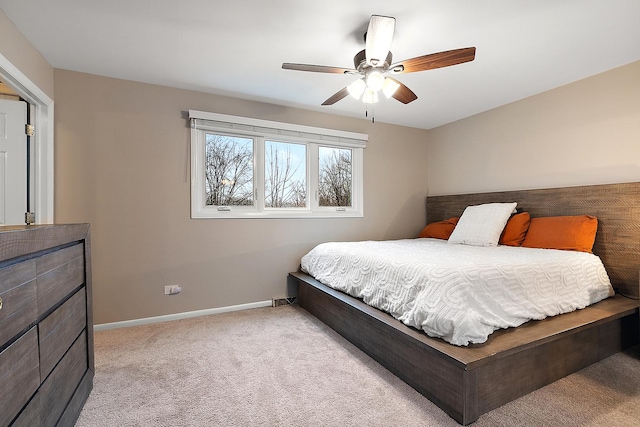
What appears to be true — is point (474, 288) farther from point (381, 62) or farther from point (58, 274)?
point (58, 274)

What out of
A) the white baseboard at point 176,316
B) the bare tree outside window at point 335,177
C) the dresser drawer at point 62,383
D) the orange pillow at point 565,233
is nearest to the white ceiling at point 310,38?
the bare tree outside window at point 335,177

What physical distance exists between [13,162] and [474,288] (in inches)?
131

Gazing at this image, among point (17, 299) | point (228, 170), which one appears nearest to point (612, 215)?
point (228, 170)

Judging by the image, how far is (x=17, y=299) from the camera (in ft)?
3.15

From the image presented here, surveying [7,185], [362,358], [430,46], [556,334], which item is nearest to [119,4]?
[7,185]

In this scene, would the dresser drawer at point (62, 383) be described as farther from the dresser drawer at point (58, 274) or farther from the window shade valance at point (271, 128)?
the window shade valance at point (271, 128)

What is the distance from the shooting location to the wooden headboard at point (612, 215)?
238cm

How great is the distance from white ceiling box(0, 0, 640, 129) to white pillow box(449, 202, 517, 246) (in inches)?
47.8

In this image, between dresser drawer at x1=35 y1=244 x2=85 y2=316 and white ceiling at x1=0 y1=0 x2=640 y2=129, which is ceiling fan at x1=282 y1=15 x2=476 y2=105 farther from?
dresser drawer at x1=35 y1=244 x2=85 y2=316

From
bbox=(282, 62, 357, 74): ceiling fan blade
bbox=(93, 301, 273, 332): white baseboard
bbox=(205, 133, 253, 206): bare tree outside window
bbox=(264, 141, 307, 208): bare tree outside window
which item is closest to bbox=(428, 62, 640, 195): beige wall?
bbox=(264, 141, 307, 208): bare tree outside window

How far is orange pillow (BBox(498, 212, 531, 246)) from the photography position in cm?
292

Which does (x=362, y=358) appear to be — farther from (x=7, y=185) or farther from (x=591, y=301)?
(x=7, y=185)

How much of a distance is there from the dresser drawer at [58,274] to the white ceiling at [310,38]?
1.49 meters

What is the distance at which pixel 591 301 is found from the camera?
2135 mm
